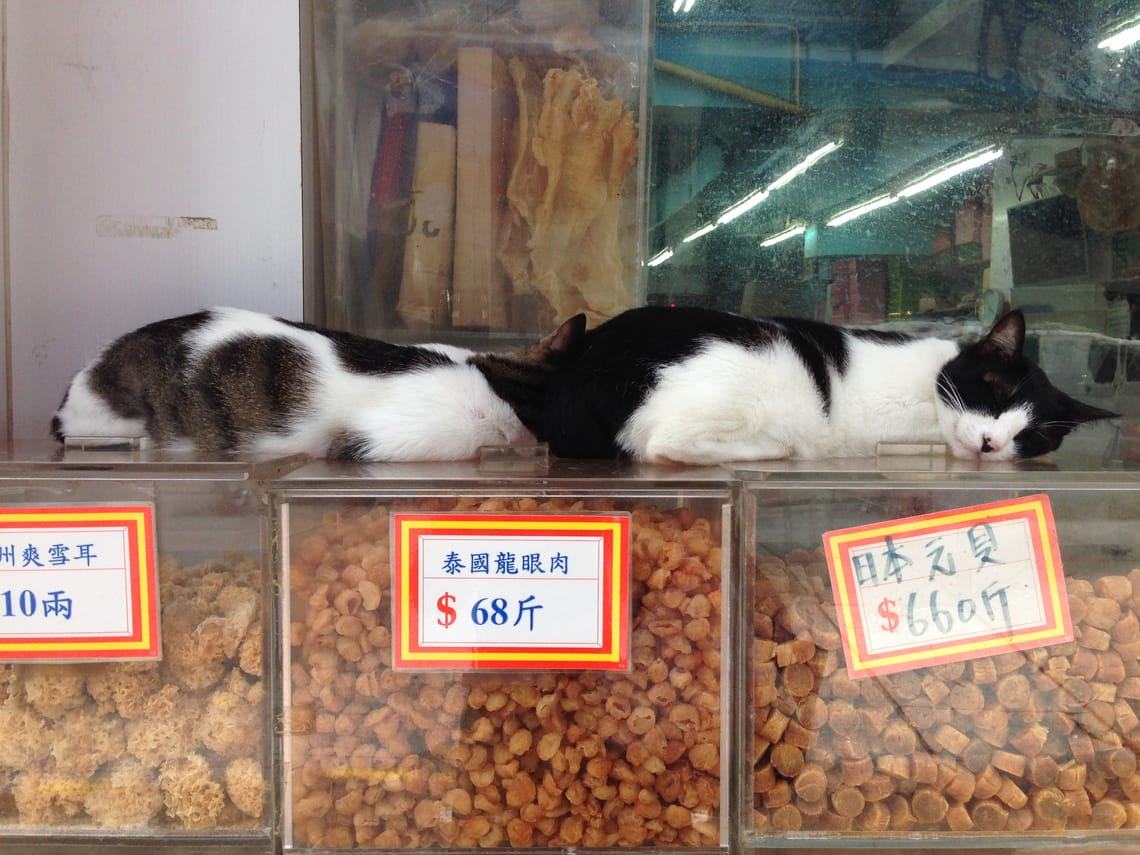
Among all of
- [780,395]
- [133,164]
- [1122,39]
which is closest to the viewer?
[780,395]

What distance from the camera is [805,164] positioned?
1.37 metres

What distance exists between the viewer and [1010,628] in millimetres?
736

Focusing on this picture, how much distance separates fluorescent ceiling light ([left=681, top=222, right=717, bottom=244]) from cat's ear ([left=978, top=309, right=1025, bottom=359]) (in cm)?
50

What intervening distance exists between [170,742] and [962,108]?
57.8 inches

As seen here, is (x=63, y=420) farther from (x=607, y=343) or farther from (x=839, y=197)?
(x=839, y=197)

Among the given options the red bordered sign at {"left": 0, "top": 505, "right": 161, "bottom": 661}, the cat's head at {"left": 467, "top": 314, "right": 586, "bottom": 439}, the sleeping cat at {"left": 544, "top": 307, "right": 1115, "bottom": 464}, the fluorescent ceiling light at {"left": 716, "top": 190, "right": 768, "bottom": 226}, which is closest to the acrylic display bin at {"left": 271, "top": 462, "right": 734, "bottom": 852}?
the red bordered sign at {"left": 0, "top": 505, "right": 161, "bottom": 661}

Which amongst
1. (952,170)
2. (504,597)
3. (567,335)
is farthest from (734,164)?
(504,597)

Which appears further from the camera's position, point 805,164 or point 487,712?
point 805,164

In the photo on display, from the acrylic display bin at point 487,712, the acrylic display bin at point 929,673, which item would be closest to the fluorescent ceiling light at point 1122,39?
the acrylic display bin at point 929,673

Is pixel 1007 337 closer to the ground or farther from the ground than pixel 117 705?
farther from the ground

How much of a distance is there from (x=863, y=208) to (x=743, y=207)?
8.0 inches

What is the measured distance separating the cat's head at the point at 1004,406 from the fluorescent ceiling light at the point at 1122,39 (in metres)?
0.64

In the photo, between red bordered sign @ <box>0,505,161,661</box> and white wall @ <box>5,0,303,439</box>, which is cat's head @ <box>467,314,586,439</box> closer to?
white wall @ <box>5,0,303,439</box>

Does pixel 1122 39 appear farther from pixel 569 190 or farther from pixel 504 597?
pixel 504 597
